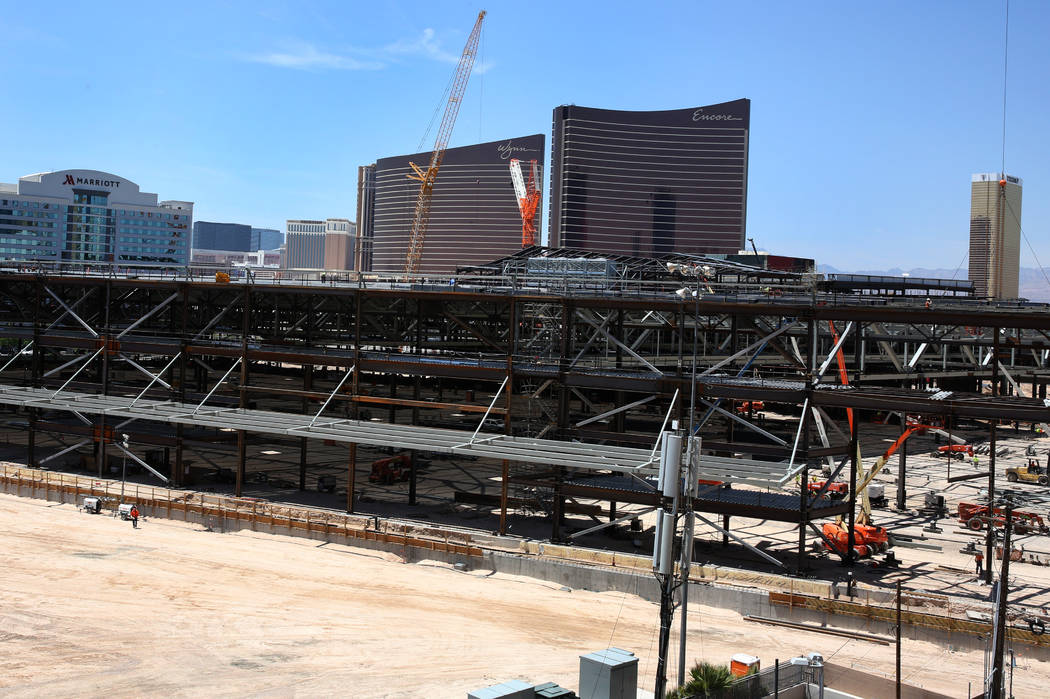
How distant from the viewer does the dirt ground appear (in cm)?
2838

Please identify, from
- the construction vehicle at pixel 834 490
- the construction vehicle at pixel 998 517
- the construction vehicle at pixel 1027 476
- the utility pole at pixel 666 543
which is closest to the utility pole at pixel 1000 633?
the utility pole at pixel 666 543

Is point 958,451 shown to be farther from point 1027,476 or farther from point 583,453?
point 583,453

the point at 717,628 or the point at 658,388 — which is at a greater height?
the point at 658,388

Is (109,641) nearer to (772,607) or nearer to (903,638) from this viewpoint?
(772,607)

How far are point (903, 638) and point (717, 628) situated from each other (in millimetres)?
6873

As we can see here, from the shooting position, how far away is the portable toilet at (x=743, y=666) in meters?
27.4

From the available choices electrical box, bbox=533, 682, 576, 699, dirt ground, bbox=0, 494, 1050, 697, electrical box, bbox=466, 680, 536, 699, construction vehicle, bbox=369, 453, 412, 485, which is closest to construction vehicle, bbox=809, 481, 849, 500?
dirt ground, bbox=0, 494, 1050, 697

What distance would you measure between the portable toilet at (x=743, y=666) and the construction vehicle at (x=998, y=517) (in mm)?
17671

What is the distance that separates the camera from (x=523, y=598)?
37812 mm

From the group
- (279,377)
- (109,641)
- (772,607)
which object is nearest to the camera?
(109,641)

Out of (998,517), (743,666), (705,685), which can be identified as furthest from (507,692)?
(998,517)

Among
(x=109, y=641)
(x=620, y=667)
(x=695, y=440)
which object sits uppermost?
(x=695, y=440)

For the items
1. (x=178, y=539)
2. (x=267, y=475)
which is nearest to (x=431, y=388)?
(x=267, y=475)

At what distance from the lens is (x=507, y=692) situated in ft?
74.1
